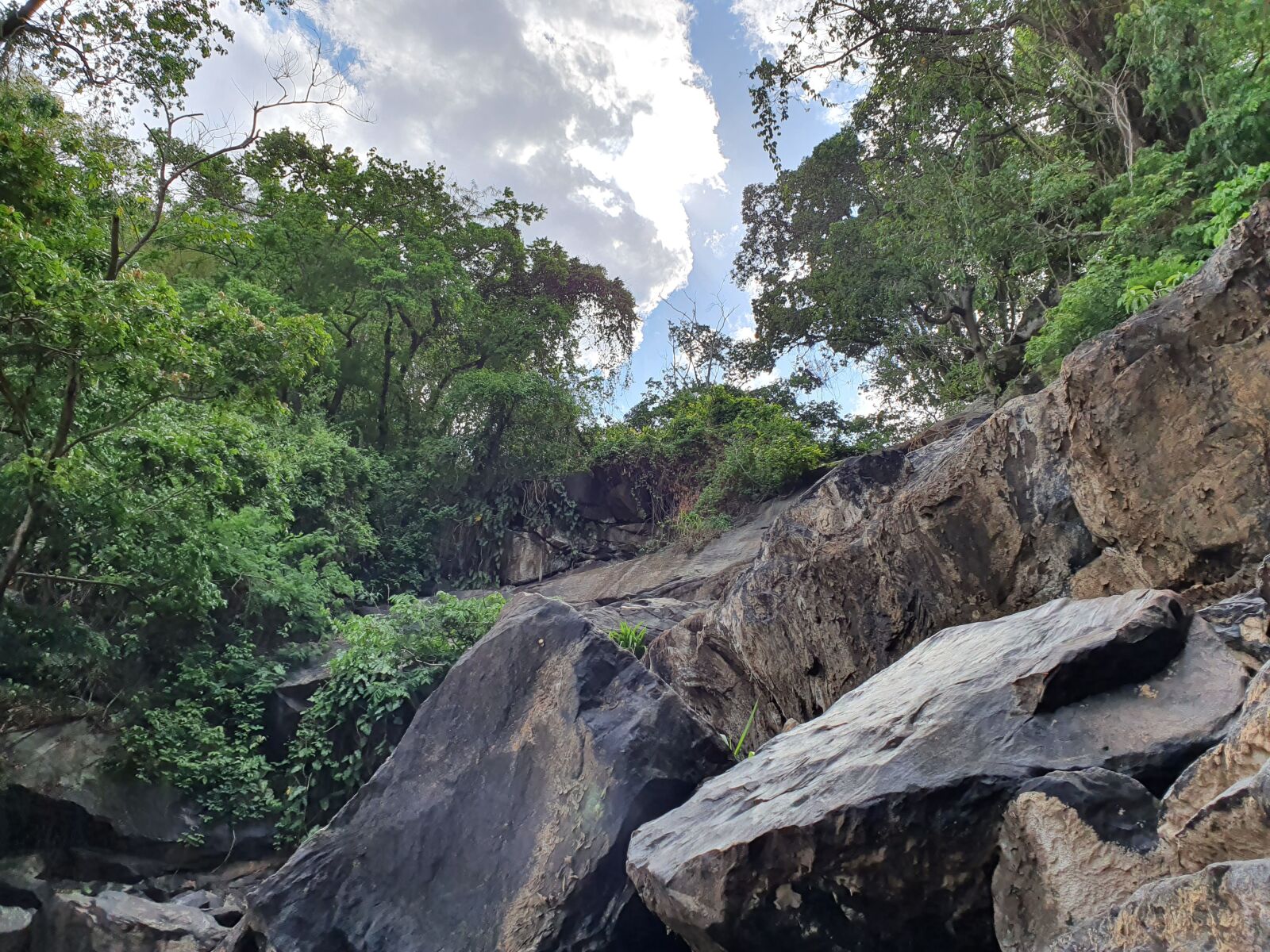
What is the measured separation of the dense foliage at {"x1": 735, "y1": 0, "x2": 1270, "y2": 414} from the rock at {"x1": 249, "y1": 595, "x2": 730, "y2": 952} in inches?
232

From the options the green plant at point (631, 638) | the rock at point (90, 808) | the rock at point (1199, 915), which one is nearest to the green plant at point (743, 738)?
the green plant at point (631, 638)

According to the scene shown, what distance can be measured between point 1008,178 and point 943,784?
10.6 metres

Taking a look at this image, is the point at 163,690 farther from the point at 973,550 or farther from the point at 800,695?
the point at 973,550

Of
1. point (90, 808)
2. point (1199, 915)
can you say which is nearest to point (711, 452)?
point (90, 808)

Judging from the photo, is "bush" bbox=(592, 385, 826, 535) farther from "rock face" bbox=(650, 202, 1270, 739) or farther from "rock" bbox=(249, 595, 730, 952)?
"rock" bbox=(249, 595, 730, 952)

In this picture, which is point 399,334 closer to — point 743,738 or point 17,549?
point 17,549

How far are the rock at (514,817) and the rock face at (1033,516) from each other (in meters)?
1.53

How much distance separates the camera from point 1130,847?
216cm

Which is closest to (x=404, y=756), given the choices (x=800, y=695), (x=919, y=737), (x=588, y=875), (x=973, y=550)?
(x=588, y=875)

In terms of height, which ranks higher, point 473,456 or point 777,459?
Answer: point 473,456

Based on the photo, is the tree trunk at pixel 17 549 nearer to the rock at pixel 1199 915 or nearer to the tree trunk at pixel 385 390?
the rock at pixel 1199 915

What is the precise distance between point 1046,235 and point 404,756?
32.7 ft

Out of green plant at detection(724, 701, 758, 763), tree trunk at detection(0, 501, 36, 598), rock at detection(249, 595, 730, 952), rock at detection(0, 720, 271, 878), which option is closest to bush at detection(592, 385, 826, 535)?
green plant at detection(724, 701, 758, 763)

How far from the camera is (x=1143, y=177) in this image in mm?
8188
